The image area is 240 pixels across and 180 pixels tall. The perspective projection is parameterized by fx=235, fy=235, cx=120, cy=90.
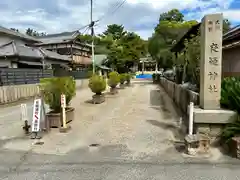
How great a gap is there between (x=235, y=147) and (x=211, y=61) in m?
2.09

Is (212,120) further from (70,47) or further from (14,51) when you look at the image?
(70,47)

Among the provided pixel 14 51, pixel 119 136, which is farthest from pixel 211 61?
pixel 14 51

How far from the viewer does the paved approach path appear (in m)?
4.03

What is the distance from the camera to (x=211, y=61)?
5.66m

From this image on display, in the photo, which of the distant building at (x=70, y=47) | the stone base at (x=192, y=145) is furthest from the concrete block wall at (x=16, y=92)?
the distant building at (x=70, y=47)

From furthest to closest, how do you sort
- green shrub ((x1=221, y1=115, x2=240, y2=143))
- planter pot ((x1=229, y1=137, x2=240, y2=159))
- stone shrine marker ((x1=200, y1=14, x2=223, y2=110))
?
stone shrine marker ((x1=200, y1=14, x2=223, y2=110)), green shrub ((x1=221, y1=115, x2=240, y2=143)), planter pot ((x1=229, y1=137, x2=240, y2=159))

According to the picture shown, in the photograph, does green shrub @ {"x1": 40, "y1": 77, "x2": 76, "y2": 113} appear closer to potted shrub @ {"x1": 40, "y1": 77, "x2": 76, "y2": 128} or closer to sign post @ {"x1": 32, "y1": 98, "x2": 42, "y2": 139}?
potted shrub @ {"x1": 40, "y1": 77, "x2": 76, "y2": 128}

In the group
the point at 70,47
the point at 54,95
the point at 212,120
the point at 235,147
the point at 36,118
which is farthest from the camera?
the point at 70,47

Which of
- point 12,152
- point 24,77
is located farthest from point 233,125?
point 24,77

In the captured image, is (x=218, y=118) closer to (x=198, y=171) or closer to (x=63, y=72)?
(x=198, y=171)

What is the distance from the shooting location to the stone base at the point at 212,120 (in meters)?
5.34

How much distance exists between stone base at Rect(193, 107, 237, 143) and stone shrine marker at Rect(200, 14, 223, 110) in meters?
0.31

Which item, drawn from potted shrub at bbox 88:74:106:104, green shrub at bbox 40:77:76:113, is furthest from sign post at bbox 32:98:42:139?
potted shrub at bbox 88:74:106:104

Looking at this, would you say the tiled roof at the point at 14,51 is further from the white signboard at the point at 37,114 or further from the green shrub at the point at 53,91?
the white signboard at the point at 37,114
